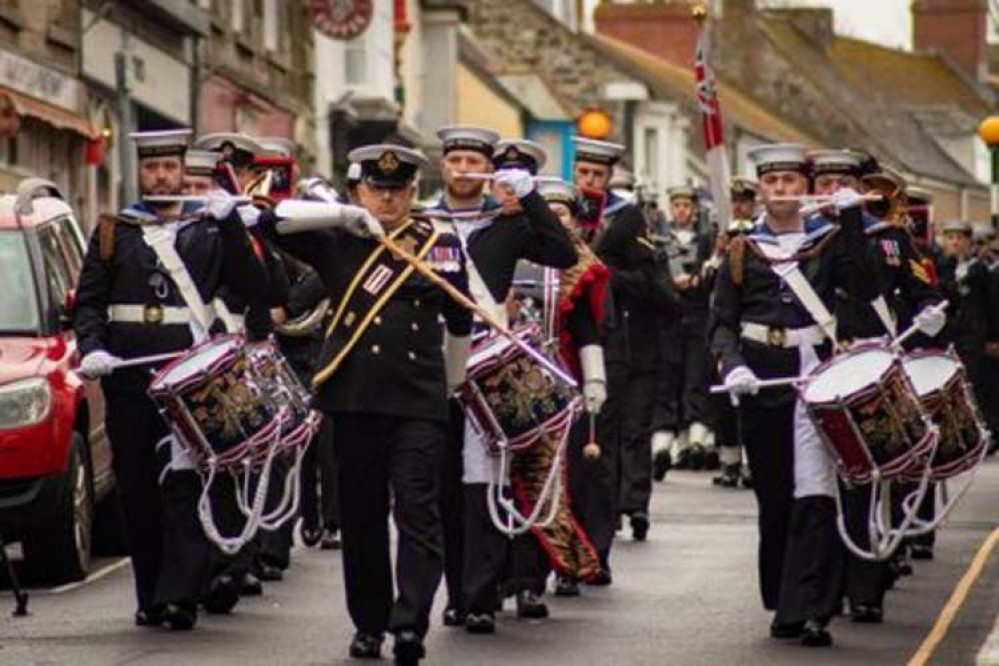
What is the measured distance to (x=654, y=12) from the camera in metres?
94.9

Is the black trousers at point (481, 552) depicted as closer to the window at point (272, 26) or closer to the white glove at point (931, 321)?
the white glove at point (931, 321)

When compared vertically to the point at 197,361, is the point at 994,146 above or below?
above

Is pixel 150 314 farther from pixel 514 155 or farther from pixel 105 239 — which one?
pixel 514 155

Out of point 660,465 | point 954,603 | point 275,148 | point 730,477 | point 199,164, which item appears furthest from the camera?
point 660,465

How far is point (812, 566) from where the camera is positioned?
1436cm

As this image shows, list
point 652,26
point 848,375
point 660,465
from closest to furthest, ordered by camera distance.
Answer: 1. point 848,375
2. point 660,465
3. point 652,26

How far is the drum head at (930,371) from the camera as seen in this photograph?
14742 mm

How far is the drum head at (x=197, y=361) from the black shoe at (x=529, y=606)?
Result: 178 centimetres

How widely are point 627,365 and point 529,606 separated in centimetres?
393

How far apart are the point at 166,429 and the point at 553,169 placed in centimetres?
5638

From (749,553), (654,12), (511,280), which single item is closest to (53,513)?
(511,280)

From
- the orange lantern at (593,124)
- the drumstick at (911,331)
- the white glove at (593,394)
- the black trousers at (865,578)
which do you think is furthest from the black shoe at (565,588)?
the orange lantern at (593,124)

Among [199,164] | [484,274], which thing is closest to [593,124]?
[199,164]

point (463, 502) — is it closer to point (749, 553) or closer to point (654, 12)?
point (749, 553)
